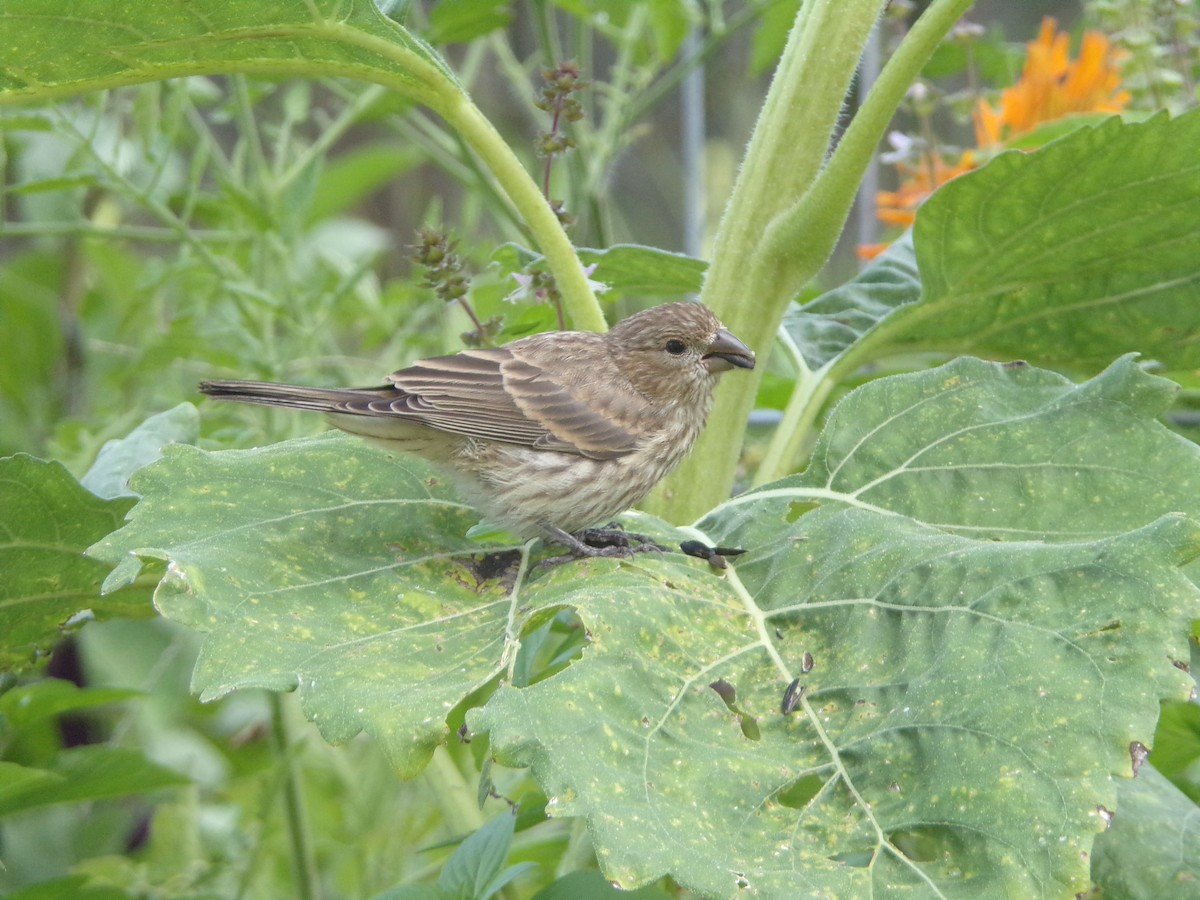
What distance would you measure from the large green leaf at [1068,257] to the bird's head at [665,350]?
0.51 meters

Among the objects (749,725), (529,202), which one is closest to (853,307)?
(529,202)

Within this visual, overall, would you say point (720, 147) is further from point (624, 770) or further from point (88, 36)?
point (624, 770)

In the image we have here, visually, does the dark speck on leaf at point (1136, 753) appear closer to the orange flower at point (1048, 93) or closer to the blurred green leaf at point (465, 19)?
the orange flower at point (1048, 93)

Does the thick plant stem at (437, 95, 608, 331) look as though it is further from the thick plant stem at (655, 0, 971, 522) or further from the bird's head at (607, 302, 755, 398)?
the bird's head at (607, 302, 755, 398)

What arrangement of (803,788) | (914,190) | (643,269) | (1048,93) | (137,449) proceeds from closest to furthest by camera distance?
(803,788), (137,449), (643,269), (1048,93), (914,190)

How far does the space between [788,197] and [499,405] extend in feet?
3.05

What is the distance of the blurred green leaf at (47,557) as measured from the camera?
203 cm

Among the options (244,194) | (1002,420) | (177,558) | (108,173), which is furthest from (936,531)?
(108,173)

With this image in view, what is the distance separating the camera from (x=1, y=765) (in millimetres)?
1907

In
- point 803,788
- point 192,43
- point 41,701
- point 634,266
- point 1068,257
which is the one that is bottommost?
point 41,701

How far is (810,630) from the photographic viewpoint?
1813mm

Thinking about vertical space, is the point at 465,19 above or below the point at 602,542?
above

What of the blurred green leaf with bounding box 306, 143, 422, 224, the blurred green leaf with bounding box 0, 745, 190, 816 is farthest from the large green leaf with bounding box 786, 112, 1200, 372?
the blurred green leaf with bounding box 306, 143, 422, 224

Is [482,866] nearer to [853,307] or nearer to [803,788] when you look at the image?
[803,788]
